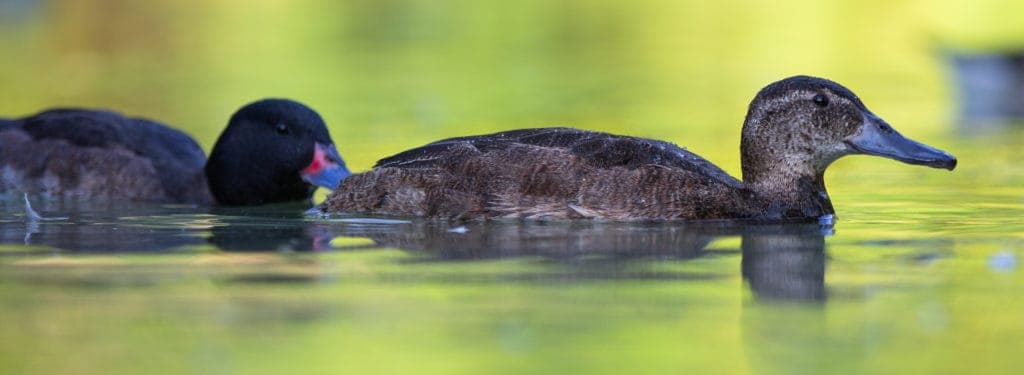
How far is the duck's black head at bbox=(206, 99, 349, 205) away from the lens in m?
11.6

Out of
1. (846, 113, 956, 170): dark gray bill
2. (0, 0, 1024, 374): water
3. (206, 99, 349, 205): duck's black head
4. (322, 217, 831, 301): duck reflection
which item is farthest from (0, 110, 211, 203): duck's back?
(846, 113, 956, 170): dark gray bill

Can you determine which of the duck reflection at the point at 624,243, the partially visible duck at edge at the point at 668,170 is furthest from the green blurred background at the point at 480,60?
the duck reflection at the point at 624,243

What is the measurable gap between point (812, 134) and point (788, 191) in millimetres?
330

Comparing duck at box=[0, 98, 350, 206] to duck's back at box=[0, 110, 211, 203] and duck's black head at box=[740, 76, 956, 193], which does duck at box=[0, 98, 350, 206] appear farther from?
duck's black head at box=[740, 76, 956, 193]

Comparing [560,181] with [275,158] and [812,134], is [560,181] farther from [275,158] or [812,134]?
[275,158]

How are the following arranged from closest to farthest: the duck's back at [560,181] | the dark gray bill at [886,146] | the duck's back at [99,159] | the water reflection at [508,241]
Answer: the water reflection at [508,241] < the duck's back at [560,181] < the dark gray bill at [886,146] < the duck's back at [99,159]

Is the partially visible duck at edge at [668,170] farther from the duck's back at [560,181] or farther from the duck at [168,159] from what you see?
the duck at [168,159]

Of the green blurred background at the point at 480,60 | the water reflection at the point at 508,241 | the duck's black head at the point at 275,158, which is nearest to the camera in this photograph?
the water reflection at the point at 508,241

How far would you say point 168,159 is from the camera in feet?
40.3

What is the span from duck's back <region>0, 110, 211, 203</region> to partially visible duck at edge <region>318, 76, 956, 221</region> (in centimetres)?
253

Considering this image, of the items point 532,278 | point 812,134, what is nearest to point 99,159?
point 812,134

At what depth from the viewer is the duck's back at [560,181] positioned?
32.1 feet

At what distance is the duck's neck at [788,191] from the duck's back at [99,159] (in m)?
3.82

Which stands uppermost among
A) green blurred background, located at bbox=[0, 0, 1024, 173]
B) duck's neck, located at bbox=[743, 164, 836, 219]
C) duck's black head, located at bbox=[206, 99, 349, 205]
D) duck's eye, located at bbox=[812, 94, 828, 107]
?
green blurred background, located at bbox=[0, 0, 1024, 173]
